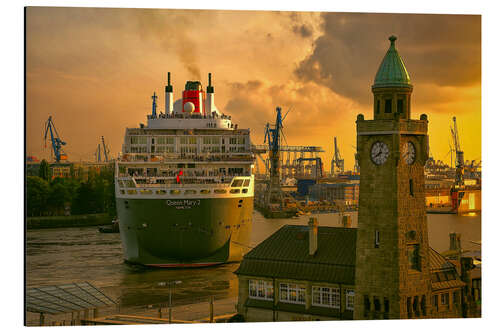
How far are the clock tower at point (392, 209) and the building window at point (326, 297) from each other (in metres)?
0.93

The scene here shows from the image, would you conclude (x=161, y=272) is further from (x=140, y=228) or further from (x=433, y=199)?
(x=433, y=199)

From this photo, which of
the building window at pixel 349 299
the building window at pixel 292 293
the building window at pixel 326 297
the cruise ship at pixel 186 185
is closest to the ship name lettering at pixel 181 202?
the cruise ship at pixel 186 185

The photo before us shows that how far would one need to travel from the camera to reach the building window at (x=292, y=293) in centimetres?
2661

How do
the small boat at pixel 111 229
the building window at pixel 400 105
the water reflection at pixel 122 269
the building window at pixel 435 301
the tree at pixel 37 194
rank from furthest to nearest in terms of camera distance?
the small boat at pixel 111 229 → the tree at pixel 37 194 → the water reflection at pixel 122 269 → the building window at pixel 435 301 → the building window at pixel 400 105

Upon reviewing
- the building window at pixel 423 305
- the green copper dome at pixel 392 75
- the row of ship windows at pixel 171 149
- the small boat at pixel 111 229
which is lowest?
the small boat at pixel 111 229

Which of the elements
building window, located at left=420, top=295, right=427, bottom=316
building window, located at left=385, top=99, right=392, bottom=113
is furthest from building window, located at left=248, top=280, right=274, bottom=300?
building window, located at left=385, top=99, right=392, bottom=113

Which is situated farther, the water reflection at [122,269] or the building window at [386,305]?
the water reflection at [122,269]

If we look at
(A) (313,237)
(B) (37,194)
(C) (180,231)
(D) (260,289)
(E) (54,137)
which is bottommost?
(D) (260,289)

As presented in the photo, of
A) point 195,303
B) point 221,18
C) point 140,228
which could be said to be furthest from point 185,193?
point 221,18

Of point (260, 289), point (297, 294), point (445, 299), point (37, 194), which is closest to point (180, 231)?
point (37, 194)

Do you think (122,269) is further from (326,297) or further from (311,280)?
(326,297)

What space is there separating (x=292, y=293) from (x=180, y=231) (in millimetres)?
16317

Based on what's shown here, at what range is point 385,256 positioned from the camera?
972 inches

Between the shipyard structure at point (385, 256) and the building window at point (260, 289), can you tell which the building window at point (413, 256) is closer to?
the shipyard structure at point (385, 256)
